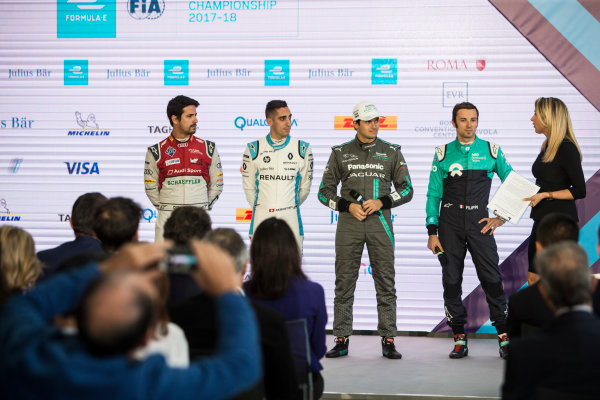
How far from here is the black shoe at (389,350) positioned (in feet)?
16.8

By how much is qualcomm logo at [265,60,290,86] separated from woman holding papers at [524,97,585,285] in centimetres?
227

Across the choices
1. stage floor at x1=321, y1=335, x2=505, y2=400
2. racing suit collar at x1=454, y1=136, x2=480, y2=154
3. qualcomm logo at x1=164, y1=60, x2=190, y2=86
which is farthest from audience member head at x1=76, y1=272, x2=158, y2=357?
qualcomm logo at x1=164, y1=60, x2=190, y2=86

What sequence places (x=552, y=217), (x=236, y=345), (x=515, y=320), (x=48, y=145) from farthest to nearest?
(x=48, y=145), (x=552, y=217), (x=515, y=320), (x=236, y=345)

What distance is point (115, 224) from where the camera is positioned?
9.82 feet

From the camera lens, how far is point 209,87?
6.37 meters

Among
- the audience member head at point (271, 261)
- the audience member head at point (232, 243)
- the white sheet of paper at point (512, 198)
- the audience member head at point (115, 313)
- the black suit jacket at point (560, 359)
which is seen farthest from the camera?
the white sheet of paper at point (512, 198)

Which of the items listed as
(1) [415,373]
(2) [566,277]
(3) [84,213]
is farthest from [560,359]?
(1) [415,373]

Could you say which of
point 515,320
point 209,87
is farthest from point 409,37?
point 515,320

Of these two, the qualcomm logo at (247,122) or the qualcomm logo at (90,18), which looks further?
the qualcomm logo at (90,18)

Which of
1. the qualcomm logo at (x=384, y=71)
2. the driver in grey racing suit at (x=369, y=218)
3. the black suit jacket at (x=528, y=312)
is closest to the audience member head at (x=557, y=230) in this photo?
the black suit jacket at (x=528, y=312)

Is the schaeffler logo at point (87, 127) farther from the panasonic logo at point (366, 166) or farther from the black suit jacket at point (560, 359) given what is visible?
the black suit jacket at point (560, 359)

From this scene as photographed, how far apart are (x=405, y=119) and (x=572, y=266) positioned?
4.19 meters

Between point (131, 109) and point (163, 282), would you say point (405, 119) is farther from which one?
point (163, 282)

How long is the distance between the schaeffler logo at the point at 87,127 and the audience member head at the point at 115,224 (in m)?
3.62
